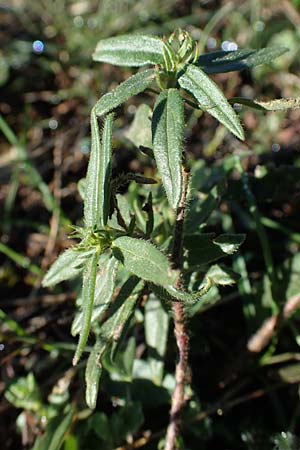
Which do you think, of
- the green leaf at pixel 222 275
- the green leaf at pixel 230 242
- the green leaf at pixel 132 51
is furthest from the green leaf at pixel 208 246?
the green leaf at pixel 132 51

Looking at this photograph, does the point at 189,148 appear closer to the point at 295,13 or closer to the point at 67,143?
the point at 67,143

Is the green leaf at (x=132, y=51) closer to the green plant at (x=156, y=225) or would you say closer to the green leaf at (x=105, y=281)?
the green plant at (x=156, y=225)

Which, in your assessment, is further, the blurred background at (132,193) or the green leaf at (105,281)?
the blurred background at (132,193)

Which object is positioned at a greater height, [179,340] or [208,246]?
[208,246]

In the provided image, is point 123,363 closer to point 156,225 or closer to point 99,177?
point 156,225

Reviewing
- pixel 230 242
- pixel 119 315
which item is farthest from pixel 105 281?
pixel 230 242

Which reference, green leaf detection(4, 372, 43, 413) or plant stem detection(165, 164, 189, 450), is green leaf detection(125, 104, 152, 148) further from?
green leaf detection(4, 372, 43, 413)
